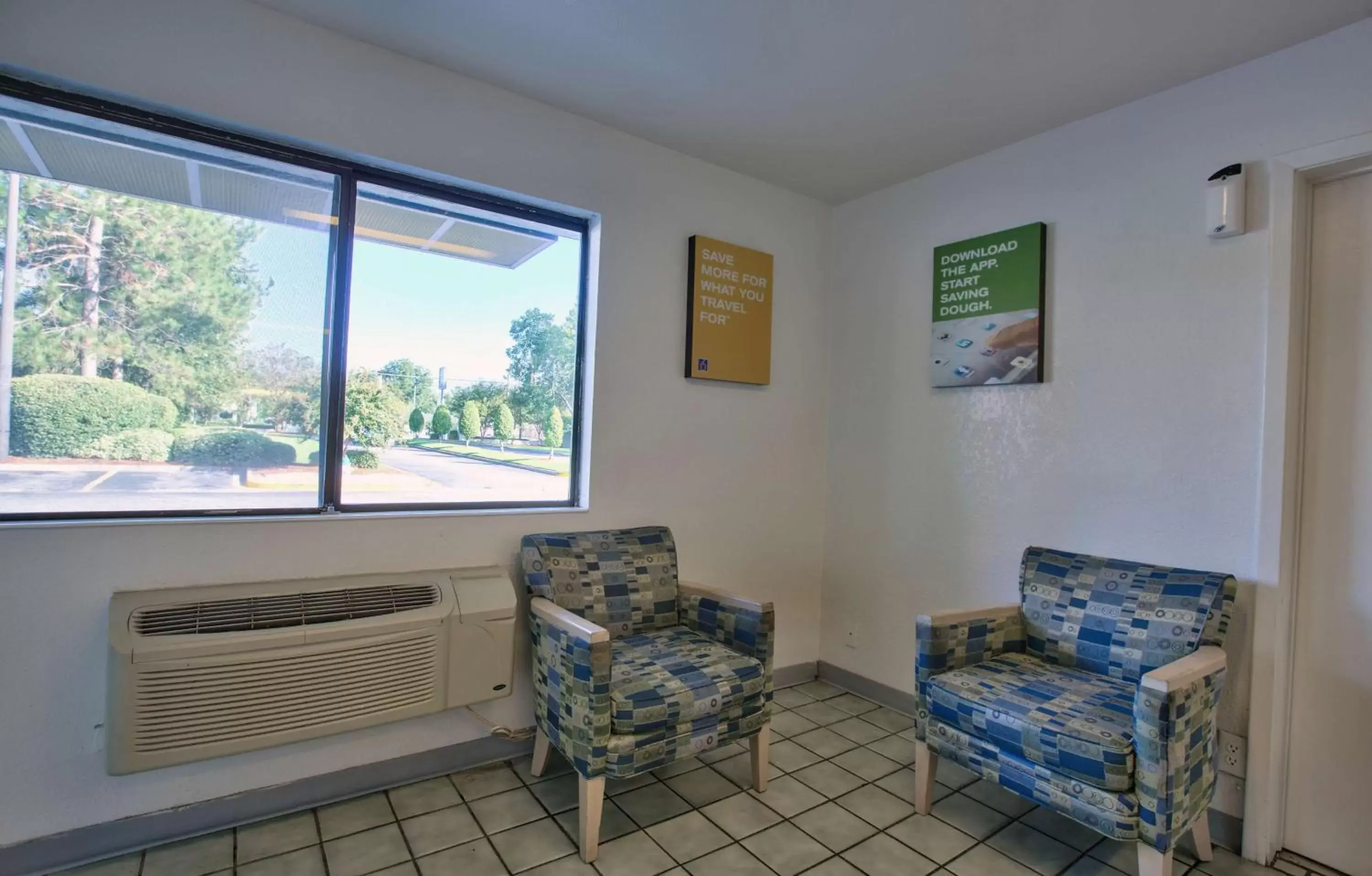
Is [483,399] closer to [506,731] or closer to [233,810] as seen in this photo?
[506,731]

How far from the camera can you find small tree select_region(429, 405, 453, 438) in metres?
2.68

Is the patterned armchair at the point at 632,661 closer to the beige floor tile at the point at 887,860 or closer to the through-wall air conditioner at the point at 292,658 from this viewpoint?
the through-wall air conditioner at the point at 292,658

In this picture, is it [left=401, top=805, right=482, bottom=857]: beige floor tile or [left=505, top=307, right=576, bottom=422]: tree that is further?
[left=505, top=307, right=576, bottom=422]: tree

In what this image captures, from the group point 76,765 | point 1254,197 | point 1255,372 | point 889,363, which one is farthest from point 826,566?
point 76,765

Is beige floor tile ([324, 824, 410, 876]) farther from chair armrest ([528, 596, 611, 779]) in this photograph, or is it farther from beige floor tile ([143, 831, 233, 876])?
chair armrest ([528, 596, 611, 779])

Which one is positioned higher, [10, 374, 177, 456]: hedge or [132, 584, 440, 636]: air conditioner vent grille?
[10, 374, 177, 456]: hedge

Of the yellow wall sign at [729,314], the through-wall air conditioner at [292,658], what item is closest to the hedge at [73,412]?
the through-wall air conditioner at [292,658]

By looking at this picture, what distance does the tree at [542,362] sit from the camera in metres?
2.89

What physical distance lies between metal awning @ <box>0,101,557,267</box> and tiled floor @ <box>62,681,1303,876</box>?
2.03 m

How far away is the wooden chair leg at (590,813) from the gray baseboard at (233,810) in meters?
0.73

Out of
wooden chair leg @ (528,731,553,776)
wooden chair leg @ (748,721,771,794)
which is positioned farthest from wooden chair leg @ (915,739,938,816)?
wooden chair leg @ (528,731,553,776)

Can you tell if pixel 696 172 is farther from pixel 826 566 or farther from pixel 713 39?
pixel 826 566

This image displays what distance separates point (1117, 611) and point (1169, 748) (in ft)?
2.09

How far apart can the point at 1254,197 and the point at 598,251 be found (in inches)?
95.1
